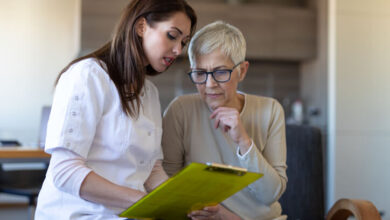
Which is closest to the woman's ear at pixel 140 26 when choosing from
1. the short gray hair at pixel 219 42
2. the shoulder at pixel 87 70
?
the shoulder at pixel 87 70

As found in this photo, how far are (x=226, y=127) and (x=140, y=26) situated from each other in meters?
0.44

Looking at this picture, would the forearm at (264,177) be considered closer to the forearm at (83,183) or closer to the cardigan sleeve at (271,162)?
the cardigan sleeve at (271,162)

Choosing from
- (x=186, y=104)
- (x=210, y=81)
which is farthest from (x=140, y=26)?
(x=186, y=104)

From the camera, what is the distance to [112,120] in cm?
130

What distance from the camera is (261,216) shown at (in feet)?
→ 5.46

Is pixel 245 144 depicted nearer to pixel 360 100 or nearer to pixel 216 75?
pixel 216 75

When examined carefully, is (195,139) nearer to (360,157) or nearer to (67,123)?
(67,123)

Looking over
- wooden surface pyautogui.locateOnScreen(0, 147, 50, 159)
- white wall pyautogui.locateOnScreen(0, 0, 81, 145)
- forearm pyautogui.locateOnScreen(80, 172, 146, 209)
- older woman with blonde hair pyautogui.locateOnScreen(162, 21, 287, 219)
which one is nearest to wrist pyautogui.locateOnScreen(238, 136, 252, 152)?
older woman with blonde hair pyautogui.locateOnScreen(162, 21, 287, 219)

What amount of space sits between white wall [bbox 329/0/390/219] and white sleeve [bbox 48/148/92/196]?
403 cm

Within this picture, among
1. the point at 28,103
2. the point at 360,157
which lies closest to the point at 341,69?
the point at 360,157

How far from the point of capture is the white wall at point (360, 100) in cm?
484

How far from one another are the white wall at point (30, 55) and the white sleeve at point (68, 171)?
3806 mm

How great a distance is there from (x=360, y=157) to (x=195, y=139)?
3.60 metres

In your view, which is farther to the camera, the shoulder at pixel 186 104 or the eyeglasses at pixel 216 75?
the shoulder at pixel 186 104
